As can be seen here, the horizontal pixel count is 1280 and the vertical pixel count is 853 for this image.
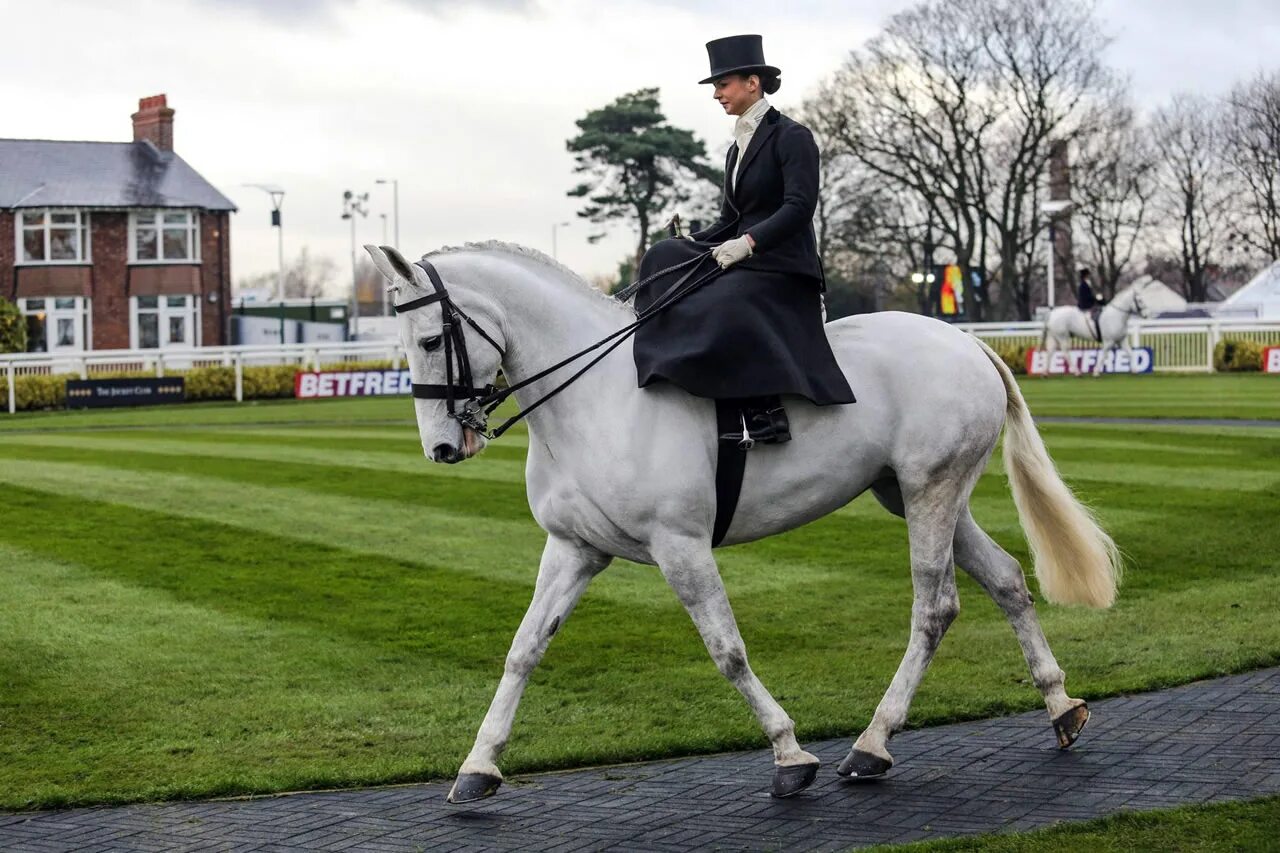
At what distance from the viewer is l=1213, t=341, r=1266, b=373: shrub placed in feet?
144

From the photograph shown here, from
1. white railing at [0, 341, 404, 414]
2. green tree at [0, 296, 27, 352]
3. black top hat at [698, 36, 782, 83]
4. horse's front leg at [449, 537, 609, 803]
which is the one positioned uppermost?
green tree at [0, 296, 27, 352]

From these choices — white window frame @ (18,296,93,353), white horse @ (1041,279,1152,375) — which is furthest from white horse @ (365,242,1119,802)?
white window frame @ (18,296,93,353)

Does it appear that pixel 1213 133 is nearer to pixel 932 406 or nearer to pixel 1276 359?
pixel 1276 359

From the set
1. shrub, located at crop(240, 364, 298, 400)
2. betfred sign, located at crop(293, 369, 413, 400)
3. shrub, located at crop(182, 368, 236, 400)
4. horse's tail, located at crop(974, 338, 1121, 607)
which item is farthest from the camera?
betfred sign, located at crop(293, 369, 413, 400)

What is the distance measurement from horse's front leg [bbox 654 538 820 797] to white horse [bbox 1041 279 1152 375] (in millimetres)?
40346

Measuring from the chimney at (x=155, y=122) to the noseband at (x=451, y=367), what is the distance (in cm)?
5796

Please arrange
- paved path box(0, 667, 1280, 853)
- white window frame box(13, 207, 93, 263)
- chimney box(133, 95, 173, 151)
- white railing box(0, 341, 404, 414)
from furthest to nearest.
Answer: chimney box(133, 95, 173, 151)
white window frame box(13, 207, 93, 263)
white railing box(0, 341, 404, 414)
paved path box(0, 667, 1280, 853)

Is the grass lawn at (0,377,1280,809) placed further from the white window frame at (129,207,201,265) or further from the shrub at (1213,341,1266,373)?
the white window frame at (129,207,201,265)

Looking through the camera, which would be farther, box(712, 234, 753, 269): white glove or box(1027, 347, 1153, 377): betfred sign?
box(1027, 347, 1153, 377): betfred sign

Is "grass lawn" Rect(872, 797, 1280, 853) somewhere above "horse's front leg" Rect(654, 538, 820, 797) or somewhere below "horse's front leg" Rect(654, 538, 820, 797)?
below

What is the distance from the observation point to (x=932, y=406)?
662 centimetres

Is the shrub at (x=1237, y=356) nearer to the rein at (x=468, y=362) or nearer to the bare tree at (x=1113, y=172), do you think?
the bare tree at (x=1113, y=172)

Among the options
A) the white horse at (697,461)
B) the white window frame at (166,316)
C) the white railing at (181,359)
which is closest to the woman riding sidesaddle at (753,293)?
the white horse at (697,461)

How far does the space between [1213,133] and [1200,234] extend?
5.75m
